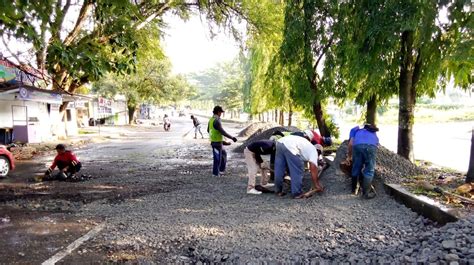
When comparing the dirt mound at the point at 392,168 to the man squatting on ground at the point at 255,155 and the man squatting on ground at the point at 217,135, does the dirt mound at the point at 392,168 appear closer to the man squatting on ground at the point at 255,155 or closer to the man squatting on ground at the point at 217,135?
the man squatting on ground at the point at 255,155

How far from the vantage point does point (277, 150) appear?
260 inches

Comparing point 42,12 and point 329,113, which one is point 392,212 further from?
point 329,113

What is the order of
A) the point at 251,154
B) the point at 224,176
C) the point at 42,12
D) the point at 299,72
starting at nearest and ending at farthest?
the point at 42,12
the point at 251,154
the point at 224,176
the point at 299,72

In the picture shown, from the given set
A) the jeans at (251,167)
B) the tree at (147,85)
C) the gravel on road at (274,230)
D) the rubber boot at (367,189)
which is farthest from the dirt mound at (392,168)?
the tree at (147,85)

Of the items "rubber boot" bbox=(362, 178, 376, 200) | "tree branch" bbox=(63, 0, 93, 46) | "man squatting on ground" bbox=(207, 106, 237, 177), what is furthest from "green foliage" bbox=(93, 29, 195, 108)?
"rubber boot" bbox=(362, 178, 376, 200)

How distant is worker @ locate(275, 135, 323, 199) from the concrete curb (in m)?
1.25

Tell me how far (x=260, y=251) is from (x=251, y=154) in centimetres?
317

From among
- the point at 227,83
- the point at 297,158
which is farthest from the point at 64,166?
the point at 227,83

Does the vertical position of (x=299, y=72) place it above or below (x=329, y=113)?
above

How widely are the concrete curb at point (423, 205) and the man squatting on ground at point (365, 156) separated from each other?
0.37 meters

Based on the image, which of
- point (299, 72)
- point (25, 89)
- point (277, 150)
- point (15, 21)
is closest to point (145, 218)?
point (277, 150)

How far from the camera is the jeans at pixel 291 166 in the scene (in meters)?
6.37

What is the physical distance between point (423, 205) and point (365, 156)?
4.37 ft

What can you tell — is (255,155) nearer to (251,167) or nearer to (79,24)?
(251,167)
